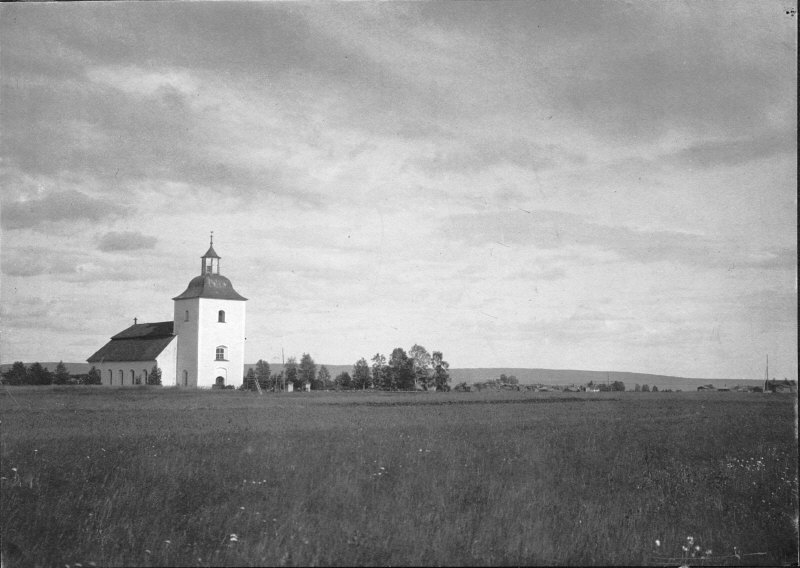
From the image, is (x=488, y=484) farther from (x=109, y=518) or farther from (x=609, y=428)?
(x=609, y=428)

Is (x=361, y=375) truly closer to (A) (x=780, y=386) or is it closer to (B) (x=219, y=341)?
(A) (x=780, y=386)

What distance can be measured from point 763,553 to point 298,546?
6.52 m

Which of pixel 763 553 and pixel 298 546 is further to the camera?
pixel 763 553

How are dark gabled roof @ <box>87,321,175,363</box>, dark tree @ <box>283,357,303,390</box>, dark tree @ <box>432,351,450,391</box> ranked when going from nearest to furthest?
1. dark tree @ <box>432,351,450,391</box>
2. dark tree @ <box>283,357,303,390</box>
3. dark gabled roof @ <box>87,321,175,363</box>

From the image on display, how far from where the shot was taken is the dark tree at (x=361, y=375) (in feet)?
50.1

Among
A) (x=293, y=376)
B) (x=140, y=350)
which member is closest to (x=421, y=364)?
(x=293, y=376)

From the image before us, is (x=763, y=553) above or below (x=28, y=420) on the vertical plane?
below

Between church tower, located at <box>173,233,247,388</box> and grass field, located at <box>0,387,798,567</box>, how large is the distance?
447 centimetres

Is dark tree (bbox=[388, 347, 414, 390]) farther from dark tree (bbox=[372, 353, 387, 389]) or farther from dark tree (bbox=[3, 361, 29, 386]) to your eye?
dark tree (bbox=[3, 361, 29, 386])

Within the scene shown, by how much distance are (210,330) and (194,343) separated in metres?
5.96

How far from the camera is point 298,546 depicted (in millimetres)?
8078

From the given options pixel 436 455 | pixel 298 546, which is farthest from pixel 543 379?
pixel 298 546

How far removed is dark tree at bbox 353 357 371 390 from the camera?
1528 centimetres

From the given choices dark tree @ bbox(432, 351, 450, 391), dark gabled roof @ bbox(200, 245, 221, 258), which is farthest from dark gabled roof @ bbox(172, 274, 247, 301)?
dark tree @ bbox(432, 351, 450, 391)
